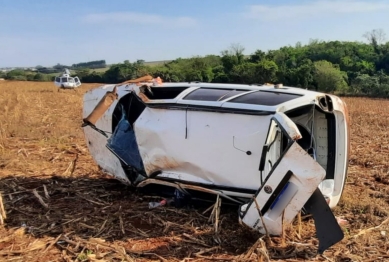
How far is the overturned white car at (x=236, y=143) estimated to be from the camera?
4684mm

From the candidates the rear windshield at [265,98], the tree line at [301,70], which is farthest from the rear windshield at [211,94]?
the tree line at [301,70]

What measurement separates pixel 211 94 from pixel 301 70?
141ft

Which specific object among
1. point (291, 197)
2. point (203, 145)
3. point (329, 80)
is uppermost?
point (203, 145)

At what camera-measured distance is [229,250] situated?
4.77 meters

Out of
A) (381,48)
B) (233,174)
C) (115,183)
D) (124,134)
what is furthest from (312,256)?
(381,48)

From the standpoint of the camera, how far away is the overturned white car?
4.68 m

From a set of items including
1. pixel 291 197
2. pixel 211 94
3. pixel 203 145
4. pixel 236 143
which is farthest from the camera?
pixel 211 94

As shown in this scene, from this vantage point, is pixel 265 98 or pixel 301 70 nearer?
pixel 265 98

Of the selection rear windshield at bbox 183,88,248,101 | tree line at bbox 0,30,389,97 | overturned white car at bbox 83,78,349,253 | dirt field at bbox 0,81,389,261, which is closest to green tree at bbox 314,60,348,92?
tree line at bbox 0,30,389,97

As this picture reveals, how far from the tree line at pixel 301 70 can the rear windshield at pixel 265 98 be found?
3689 centimetres

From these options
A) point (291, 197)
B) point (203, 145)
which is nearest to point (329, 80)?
point (203, 145)

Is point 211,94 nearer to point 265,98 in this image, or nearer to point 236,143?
point 265,98

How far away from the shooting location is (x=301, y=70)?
47.3 meters

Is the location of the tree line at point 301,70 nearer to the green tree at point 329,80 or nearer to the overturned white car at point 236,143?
the green tree at point 329,80
